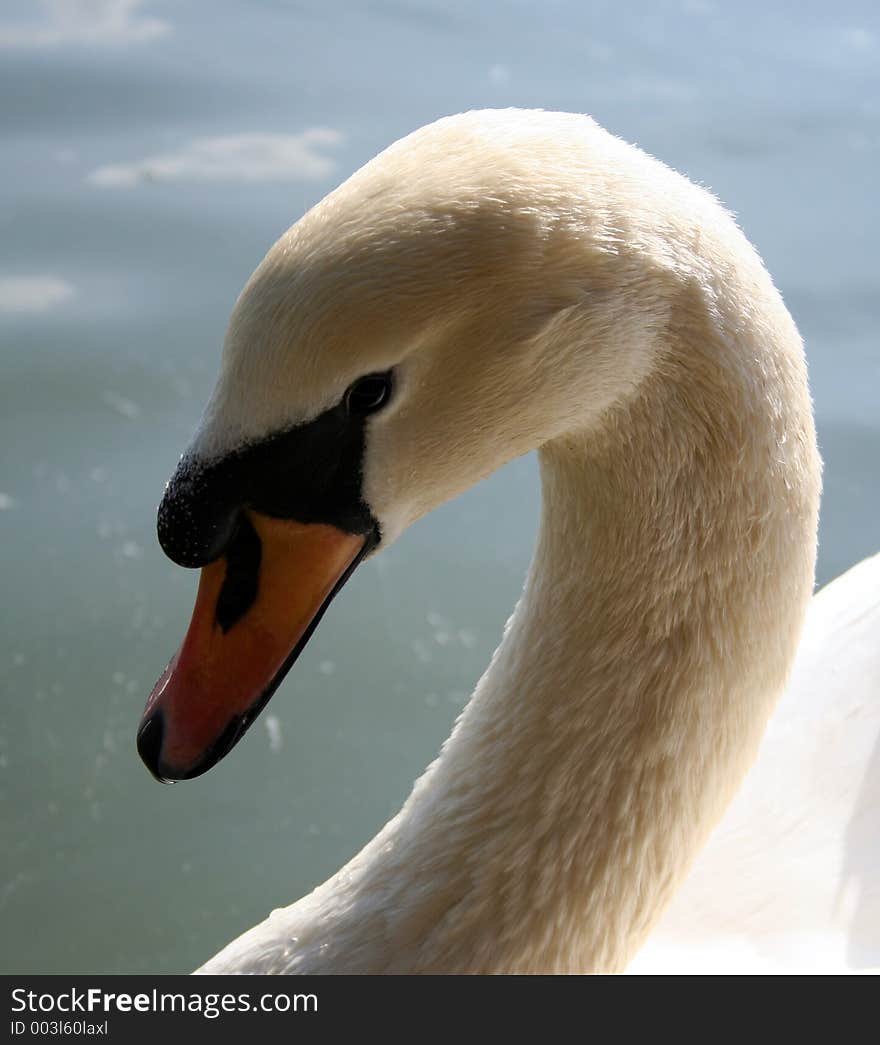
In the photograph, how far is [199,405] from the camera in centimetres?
337

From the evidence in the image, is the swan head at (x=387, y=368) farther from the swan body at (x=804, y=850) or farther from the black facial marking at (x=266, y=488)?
the swan body at (x=804, y=850)

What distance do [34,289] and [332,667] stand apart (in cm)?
149

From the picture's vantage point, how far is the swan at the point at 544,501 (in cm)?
118

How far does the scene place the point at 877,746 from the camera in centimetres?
202

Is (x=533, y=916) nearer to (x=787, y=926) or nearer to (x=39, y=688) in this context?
(x=787, y=926)

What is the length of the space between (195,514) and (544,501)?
411 mm

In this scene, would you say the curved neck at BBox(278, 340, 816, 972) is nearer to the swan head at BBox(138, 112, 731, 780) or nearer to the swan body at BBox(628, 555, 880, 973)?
the swan head at BBox(138, 112, 731, 780)

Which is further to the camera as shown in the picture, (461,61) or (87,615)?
(461,61)

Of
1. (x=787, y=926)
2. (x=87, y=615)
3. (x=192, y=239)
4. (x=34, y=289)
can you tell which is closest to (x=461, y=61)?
(x=192, y=239)

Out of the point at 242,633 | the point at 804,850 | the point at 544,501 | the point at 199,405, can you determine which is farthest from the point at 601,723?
the point at 199,405

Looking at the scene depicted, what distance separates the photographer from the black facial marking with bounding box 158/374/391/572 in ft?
3.97

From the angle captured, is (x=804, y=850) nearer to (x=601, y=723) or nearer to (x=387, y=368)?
(x=601, y=723)

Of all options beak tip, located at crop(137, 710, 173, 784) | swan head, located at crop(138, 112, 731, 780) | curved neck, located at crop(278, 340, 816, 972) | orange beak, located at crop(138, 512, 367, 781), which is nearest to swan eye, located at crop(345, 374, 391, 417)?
swan head, located at crop(138, 112, 731, 780)

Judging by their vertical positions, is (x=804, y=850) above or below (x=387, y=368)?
below
